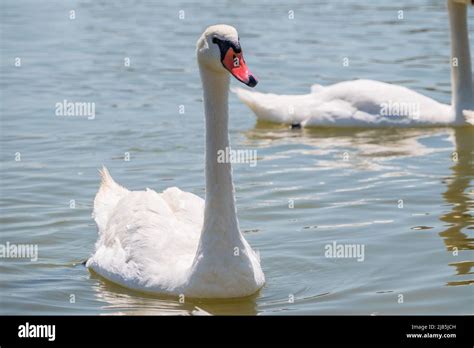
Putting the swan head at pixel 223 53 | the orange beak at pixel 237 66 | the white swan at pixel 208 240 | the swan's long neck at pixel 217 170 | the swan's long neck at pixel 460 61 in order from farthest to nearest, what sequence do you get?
1. the swan's long neck at pixel 460 61
2. the swan's long neck at pixel 217 170
3. the white swan at pixel 208 240
4. the swan head at pixel 223 53
5. the orange beak at pixel 237 66

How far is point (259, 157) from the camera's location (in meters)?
15.8

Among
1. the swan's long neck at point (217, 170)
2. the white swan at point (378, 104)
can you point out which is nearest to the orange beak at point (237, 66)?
the swan's long neck at point (217, 170)

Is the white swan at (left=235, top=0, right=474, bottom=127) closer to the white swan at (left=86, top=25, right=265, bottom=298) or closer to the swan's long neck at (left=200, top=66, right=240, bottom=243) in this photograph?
the white swan at (left=86, top=25, right=265, bottom=298)

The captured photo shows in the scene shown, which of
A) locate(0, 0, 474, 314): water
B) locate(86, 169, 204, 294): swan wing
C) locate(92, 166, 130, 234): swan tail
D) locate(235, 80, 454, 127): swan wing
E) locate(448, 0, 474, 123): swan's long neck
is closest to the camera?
locate(86, 169, 204, 294): swan wing

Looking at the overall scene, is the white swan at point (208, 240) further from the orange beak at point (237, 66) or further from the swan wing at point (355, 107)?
the swan wing at point (355, 107)

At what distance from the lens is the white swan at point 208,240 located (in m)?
9.39

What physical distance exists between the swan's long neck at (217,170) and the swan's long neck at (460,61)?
853 cm

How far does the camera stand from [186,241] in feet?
33.7

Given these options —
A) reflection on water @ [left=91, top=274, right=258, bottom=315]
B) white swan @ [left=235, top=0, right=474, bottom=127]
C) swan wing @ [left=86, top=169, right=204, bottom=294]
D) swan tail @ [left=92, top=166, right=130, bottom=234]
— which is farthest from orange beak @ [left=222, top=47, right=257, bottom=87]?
white swan @ [left=235, top=0, right=474, bottom=127]

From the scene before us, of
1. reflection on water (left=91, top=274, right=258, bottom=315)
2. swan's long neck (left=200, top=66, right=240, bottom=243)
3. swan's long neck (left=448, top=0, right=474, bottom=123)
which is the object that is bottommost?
reflection on water (left=91, top=274, right=258, bottom=315)

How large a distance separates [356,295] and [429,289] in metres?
0.66

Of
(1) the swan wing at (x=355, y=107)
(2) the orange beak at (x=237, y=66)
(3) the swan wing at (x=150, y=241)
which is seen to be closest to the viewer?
(2) the orange beak at (x=237, y=66)

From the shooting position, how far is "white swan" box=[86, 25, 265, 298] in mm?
9391
